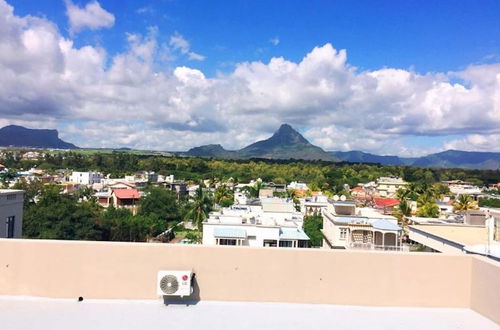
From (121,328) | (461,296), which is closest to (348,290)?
(461,296)

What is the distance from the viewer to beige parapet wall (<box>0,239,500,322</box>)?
320 cm

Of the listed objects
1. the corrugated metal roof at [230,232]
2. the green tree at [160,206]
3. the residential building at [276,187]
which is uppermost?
the corrugated metal roof at [230,232]

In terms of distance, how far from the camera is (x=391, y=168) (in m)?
104

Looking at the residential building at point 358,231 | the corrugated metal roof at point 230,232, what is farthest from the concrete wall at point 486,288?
the residential building at point 358,231

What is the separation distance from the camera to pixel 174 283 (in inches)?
121

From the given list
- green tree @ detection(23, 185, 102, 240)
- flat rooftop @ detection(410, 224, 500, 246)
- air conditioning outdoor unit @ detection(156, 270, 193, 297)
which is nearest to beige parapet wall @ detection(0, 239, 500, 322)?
air conditioning outdoor unit @ detection(156, 270, 193, 297)

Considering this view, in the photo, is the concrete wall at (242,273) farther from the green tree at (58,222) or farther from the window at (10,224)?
the green tree at (58,222)

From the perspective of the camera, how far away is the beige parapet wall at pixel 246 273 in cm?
320

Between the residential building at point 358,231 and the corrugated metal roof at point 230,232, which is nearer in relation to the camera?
the corrugated metal roof at point 230,232

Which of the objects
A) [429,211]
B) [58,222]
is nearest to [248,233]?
[58,222]

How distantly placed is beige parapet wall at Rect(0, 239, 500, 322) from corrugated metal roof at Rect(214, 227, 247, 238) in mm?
15579

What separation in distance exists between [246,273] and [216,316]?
16.8 inches

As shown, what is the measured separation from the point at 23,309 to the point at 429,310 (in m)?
3.19

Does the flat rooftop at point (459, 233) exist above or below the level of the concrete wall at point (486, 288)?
below
